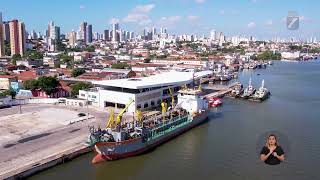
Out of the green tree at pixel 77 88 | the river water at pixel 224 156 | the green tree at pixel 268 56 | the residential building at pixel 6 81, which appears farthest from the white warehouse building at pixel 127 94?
the green tree at pixel 268 56

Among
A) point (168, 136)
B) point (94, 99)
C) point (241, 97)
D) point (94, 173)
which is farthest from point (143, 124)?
point (241, 97)

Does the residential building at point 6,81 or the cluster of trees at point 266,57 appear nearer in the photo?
the residential building at point 6,81

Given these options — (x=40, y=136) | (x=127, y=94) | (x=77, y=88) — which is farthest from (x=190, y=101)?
(x=77, y=88)

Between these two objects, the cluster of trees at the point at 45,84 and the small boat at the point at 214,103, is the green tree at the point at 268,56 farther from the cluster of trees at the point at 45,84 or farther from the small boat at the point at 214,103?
the cluster of trees at the point at 45,84

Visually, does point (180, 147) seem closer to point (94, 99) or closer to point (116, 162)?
point (116, 162)

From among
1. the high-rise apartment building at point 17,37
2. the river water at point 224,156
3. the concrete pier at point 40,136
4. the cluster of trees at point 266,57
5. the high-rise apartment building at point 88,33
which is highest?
the high-rise apartment building at point 88,33

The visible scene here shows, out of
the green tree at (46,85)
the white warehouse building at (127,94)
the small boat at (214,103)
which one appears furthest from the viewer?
the green tree at (46,85)

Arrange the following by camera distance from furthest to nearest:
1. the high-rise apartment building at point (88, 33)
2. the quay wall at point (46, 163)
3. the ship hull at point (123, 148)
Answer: the high-rise apartment building at point (88, 33) < the ship hull at point (123, 148) < the quay wall at point (46, 163)

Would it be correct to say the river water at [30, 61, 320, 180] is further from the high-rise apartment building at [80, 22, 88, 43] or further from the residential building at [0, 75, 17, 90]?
the high-rise apartment building at [80, 22, 88, 43]

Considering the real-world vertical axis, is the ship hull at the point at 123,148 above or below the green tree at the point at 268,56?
below

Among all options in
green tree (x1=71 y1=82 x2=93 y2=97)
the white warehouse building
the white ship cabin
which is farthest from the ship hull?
green tree (x1=71 y1=82 x2=93 y2=97)
